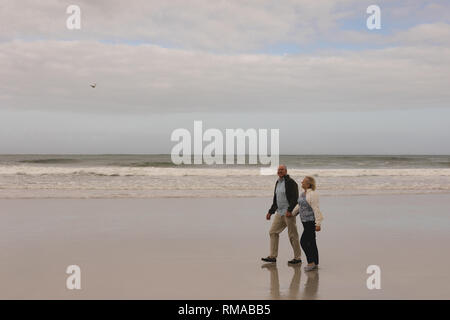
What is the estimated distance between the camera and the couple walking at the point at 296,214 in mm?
6746

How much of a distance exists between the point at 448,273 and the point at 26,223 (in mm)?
9734

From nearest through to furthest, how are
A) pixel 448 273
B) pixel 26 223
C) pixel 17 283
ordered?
pixel 17 283 → pixel 448 273 → pixel 26 223

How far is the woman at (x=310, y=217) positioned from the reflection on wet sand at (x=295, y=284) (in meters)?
0.22

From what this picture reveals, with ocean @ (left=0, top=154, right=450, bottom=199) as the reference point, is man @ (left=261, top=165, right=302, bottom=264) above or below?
above

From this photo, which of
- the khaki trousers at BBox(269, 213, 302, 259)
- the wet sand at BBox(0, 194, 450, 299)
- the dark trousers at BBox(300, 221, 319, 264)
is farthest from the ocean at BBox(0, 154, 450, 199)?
the dark trousers at BBox(300, 221, 319, 264)

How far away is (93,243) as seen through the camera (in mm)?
8695

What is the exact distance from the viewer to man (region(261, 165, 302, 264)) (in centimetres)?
711

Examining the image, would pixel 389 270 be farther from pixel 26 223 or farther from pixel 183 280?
pixel 26 223

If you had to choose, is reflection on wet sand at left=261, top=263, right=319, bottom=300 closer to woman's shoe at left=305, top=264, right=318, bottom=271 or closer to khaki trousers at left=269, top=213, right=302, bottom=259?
woman's shoe at left=305, top=264, right=318, bottom=271

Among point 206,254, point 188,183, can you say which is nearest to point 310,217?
point 206,254

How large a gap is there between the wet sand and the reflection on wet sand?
0.01 metres

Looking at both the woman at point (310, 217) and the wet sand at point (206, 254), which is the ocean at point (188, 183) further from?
the woman at point (310, 217)

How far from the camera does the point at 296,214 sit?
6.99 m
